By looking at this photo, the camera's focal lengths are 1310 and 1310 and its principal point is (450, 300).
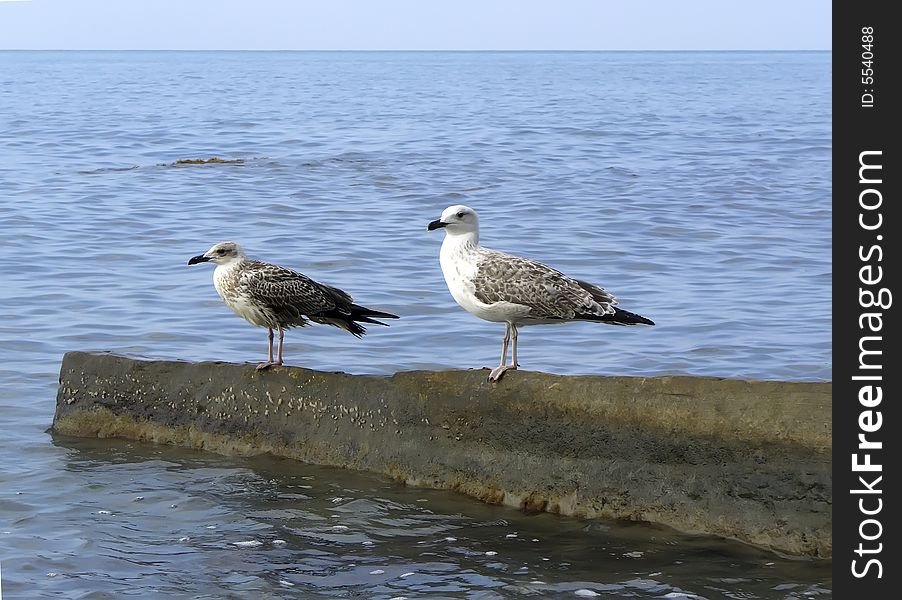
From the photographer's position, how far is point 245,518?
790 cm

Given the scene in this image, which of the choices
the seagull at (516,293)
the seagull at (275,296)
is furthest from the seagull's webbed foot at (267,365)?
the seagull at (516,293)

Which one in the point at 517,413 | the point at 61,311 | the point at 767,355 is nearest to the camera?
the point at 517,413

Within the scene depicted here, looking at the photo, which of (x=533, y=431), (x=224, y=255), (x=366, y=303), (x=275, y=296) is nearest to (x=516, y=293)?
(x=533, y=431)

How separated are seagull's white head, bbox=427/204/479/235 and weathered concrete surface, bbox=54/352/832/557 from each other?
3.14 ft

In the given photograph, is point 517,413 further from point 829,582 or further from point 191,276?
point 191,276

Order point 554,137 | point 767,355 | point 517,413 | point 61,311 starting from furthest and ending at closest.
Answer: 1. point 554,137
2. point 61,311
3. point 767,355
4. point 517,413

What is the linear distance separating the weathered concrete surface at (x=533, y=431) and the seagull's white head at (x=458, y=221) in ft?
3.14

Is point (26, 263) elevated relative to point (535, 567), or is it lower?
elevated

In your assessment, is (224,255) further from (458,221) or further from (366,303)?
(366,303)

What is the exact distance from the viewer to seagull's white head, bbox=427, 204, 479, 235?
27.3 ft

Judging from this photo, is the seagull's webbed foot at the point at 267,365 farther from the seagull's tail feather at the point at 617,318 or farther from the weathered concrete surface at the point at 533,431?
the seagull's tail feather at the point at 617,318

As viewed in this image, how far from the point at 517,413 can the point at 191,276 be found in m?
7.98

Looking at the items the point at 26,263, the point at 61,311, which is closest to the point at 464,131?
the point at 26,263

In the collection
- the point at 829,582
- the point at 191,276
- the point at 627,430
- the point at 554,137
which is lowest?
the point at 829,582
